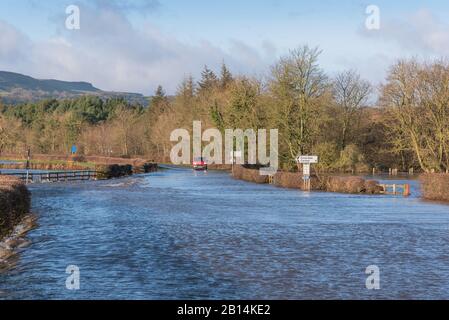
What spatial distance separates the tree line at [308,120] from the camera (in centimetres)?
6009

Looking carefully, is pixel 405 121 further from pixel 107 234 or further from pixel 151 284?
pixel 151 284

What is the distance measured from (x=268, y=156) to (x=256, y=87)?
52.4 ft

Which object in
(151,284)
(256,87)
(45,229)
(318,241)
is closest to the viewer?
(151,284)

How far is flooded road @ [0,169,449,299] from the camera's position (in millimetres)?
12586

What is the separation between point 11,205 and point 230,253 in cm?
912

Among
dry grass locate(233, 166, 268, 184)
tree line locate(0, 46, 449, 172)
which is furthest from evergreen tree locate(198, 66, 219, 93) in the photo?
dry grass locate(233, 166, 268, 184)

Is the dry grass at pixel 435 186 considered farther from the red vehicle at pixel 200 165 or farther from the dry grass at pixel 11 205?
the red vehicle at pixel 200 165

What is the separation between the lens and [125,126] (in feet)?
429

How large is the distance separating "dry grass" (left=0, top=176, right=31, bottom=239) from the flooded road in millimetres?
943

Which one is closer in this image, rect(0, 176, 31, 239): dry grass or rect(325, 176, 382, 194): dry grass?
rect(0, 176, 31, 239): dry grass

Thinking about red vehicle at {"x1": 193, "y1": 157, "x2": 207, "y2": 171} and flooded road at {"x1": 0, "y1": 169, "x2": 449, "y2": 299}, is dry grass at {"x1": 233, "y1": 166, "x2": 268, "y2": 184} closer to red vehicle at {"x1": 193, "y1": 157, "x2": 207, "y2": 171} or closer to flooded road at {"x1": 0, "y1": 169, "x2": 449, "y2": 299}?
red vehicle at {"x1": 193, "y1": 157, "x2": 207, "y2": 171}

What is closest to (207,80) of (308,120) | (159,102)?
(159,102)

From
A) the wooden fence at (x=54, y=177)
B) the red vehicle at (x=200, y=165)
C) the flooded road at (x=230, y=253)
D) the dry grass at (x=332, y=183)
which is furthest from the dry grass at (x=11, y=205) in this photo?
the red vehicle at (x=200, y=165)
